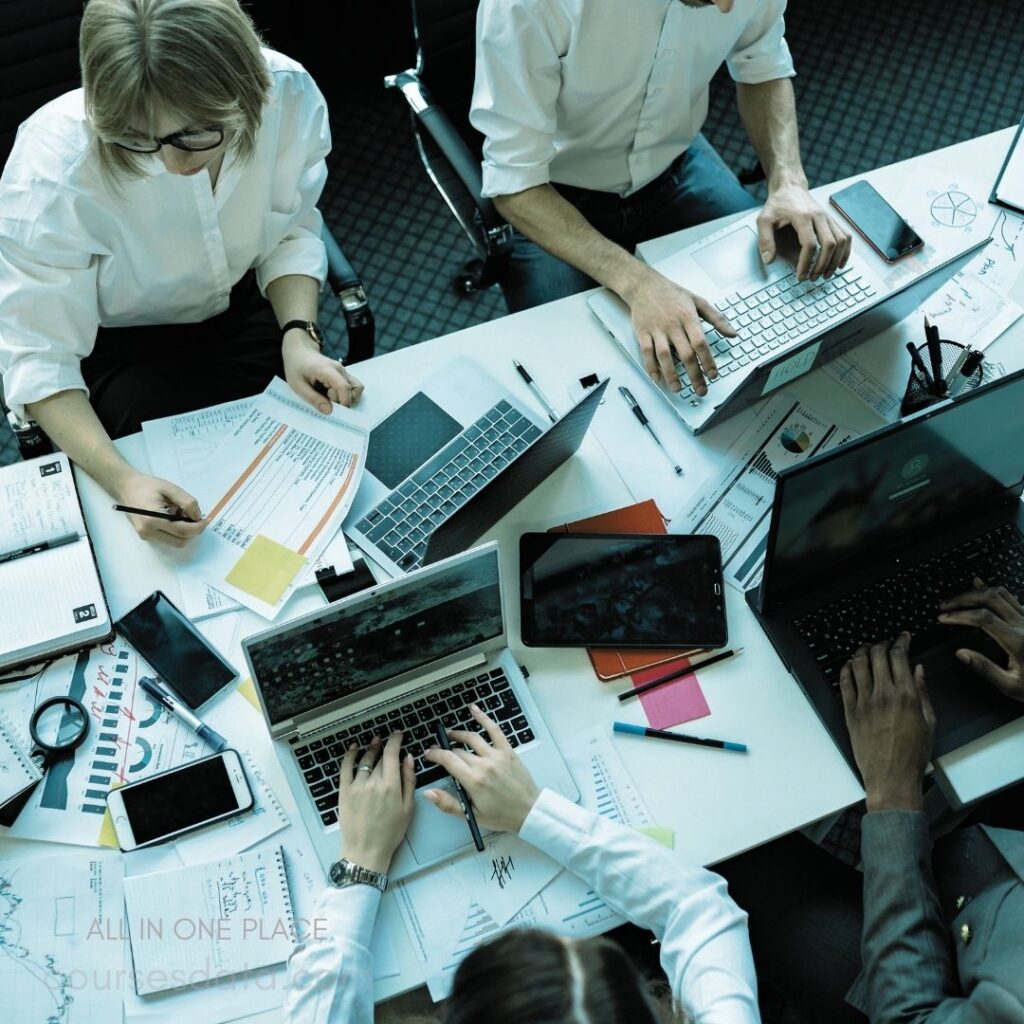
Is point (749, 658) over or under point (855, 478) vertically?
under

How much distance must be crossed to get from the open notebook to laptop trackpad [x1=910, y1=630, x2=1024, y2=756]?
112 centimetres

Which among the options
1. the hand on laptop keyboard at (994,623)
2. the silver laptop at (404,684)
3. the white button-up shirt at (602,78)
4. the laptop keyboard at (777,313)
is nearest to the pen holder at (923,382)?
the laptop keyboard at (777,313)

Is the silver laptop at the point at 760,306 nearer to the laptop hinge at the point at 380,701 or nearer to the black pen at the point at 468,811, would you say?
the laptop hinge at the point at 380,701

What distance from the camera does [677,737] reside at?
1.41 meters

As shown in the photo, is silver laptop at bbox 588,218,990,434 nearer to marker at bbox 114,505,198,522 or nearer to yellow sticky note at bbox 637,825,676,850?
yellow sticky note at bbox 637,825,676,850

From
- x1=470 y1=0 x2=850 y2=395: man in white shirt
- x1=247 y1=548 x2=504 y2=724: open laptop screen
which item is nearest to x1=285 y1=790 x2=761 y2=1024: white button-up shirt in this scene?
x1=247 y1=548 x2=504 y2=724: open laptop screen

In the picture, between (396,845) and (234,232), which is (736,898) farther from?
(234,232)

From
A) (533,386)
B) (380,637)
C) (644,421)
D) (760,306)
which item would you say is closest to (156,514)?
(380,637)

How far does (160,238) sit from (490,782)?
92 centimetres

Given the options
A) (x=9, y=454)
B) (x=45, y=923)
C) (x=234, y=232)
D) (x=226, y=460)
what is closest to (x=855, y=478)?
(x=226, y=460)

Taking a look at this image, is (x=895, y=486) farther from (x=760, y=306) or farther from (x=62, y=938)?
(x=62, y=938)

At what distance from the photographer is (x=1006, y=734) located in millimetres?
1423

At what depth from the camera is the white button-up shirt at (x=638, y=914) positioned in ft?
4.07

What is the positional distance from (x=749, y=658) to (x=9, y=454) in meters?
1.72
